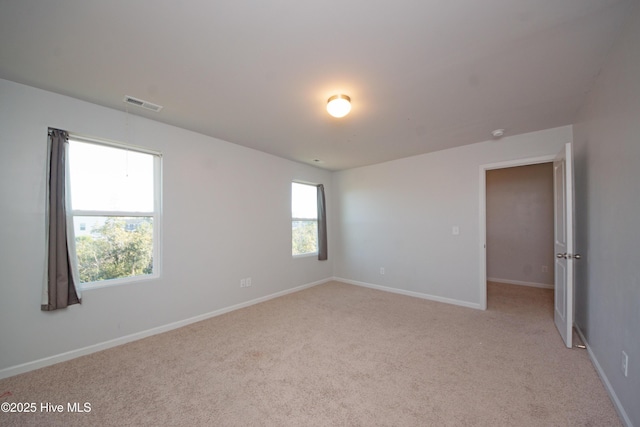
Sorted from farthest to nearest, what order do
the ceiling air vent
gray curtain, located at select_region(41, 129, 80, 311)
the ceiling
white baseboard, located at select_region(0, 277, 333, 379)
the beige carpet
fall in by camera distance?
the ceiling air vent → gray curtain, located at select_region(41, 129, 80, 311) → white baseboard, located at select_region(0, 277, 333, 379) → the beige carpet → the ceiling

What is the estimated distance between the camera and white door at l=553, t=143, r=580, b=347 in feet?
8.05

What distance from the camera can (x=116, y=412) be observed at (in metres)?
1.72

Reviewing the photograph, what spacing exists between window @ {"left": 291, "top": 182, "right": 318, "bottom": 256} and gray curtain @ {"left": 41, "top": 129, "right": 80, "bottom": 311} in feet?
9.82

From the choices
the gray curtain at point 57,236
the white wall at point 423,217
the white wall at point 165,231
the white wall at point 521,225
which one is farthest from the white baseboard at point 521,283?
the gray curtain at point 57,236

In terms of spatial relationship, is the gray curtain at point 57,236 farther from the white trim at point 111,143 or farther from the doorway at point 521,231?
the doorway at point 521,231

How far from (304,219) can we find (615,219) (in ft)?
13.1

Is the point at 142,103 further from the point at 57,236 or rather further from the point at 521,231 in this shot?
the point at 521,231

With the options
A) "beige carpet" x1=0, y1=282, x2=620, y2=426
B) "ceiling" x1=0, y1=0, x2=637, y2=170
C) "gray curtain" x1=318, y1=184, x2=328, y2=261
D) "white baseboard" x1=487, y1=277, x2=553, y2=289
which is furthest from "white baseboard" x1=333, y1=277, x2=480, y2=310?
"ceiling" x1=0, y1=0, x2=637, y2=170

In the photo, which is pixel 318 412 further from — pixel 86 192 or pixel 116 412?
pixel 86 192

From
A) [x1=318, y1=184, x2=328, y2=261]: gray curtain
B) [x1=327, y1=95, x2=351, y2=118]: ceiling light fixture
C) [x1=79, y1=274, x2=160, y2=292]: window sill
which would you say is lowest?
[x1=79, y1=274, x2=160, y2=292]: window sill

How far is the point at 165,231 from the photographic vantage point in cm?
303

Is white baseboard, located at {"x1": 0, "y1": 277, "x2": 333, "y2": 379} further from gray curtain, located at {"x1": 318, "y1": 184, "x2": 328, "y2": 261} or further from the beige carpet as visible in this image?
gray curtain, located at {"x1": 318, "y1": 184, "x2": 328, "y2": 261}

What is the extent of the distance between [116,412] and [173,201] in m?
2.07

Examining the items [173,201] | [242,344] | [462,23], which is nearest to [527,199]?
[462,23]
